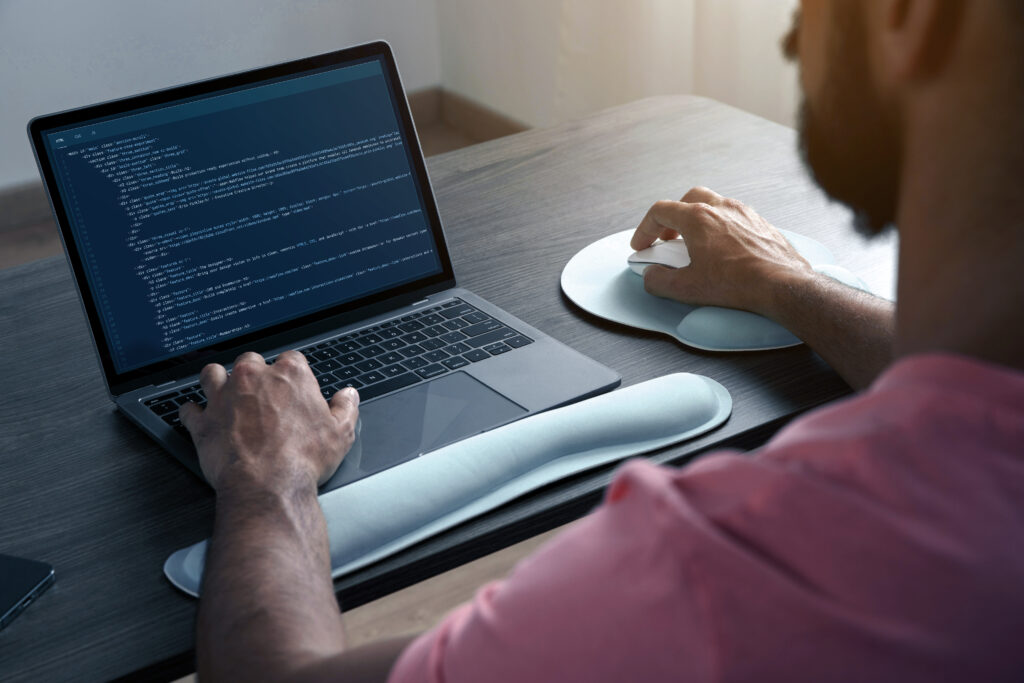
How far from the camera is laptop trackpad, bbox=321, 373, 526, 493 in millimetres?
891

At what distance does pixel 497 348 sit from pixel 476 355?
2cm

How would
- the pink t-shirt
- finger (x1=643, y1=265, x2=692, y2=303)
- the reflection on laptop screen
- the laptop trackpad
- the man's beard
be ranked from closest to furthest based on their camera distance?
the pink t-shirt < the man's beard < the laptop trackpad < the reflection on laptop screen < finger (x1=643, y1=265, x2=692, y2=303)

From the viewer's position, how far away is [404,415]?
0.95 meters

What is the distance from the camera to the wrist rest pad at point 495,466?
0.79m

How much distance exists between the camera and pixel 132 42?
3389 mm

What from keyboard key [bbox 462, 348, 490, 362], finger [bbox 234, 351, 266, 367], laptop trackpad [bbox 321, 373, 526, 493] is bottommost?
laptop trackpad [bbox 321, 373, 526, 493]

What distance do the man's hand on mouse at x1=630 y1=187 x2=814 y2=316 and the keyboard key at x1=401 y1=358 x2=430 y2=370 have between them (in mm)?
262

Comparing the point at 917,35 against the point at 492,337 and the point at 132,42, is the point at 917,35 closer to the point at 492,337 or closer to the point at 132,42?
the point at 492,337

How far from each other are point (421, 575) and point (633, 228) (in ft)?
2.03

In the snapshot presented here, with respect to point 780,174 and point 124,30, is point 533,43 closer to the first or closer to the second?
point 124,30

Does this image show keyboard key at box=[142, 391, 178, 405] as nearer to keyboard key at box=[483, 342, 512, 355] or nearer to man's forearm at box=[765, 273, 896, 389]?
keyboard key at box=[483, 342, 512, 355]

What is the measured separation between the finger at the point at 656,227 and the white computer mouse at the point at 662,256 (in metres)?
0.02

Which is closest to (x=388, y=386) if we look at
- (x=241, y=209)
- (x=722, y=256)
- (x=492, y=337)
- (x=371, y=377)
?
(x=371, y=377)

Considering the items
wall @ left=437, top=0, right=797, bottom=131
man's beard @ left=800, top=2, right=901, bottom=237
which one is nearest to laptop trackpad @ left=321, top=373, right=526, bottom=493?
man's beard @ left=800, top=2, right=901, bottom=237
